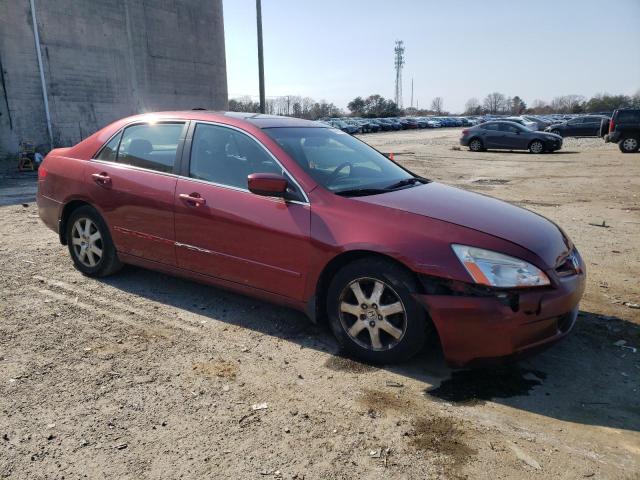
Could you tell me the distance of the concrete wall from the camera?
18.9 meters

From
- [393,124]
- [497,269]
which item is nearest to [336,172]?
[497,269]

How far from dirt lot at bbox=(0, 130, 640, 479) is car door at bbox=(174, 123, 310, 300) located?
1.64ft

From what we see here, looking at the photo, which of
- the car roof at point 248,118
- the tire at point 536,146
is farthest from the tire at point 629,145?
the car roof at point 248,118

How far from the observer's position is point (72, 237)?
16.8ft

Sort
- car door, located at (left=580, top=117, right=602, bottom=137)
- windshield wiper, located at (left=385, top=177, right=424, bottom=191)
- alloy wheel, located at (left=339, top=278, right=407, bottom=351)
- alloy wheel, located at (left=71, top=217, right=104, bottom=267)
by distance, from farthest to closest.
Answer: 1. car door, located at (left=580, top=117, right=602, bottom=137)
2. alloy wheel, located at (left=71, top=217, right=104, bottom=267)
3. windshield wiper, located at (left=385, top=177, right=424, bottom=191)
4. alloy wheel, located at (left=339, top=278, right=407, bottom=351)

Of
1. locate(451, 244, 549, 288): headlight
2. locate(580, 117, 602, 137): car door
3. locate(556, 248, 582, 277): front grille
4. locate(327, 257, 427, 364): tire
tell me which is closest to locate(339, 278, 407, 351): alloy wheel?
locate(327, 257, 427, 364): tire

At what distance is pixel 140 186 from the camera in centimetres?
442

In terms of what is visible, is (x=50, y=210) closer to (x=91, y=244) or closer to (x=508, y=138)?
(x=91, y=244)

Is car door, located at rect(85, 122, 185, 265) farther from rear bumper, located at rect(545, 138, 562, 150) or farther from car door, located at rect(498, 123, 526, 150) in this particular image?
car door, located at rect(498, 123, 526, 150)

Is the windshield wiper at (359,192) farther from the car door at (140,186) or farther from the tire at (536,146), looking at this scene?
the tire at (536,146)

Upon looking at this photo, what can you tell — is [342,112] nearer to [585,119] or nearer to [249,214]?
[585,119]

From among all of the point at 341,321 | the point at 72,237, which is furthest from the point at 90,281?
the point at 341,321

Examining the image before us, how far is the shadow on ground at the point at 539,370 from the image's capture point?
3010 mm

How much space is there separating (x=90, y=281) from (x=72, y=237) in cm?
50
